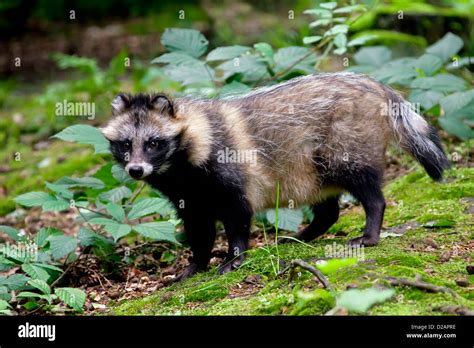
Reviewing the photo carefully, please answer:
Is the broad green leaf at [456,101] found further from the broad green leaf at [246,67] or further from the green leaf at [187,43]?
the green leaf at [187,43]

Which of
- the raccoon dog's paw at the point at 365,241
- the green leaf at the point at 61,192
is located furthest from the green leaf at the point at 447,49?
the green leaf at the point at 61,192

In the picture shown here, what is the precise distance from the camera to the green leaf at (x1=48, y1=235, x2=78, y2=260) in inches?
301

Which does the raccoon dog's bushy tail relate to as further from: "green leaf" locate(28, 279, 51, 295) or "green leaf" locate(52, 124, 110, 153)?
"green leaf" locate(28, 279, 51, 295)

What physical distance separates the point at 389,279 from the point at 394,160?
17.6 ft

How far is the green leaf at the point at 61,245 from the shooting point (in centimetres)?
765

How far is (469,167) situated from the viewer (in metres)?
9.81

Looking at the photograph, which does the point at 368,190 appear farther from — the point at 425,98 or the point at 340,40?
Answer: the point at 340,40

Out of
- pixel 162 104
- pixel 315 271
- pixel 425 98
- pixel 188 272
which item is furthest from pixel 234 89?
pixel 315 271

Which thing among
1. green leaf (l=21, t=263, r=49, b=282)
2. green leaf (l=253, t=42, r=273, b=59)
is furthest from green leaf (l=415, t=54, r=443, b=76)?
green leaf (l=21, t=263, r=49, b=282)

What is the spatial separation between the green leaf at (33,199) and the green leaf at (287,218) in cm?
246

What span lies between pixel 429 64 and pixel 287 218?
296cm

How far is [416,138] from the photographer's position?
8219 millimetres

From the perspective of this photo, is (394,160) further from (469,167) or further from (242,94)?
(242,94)
